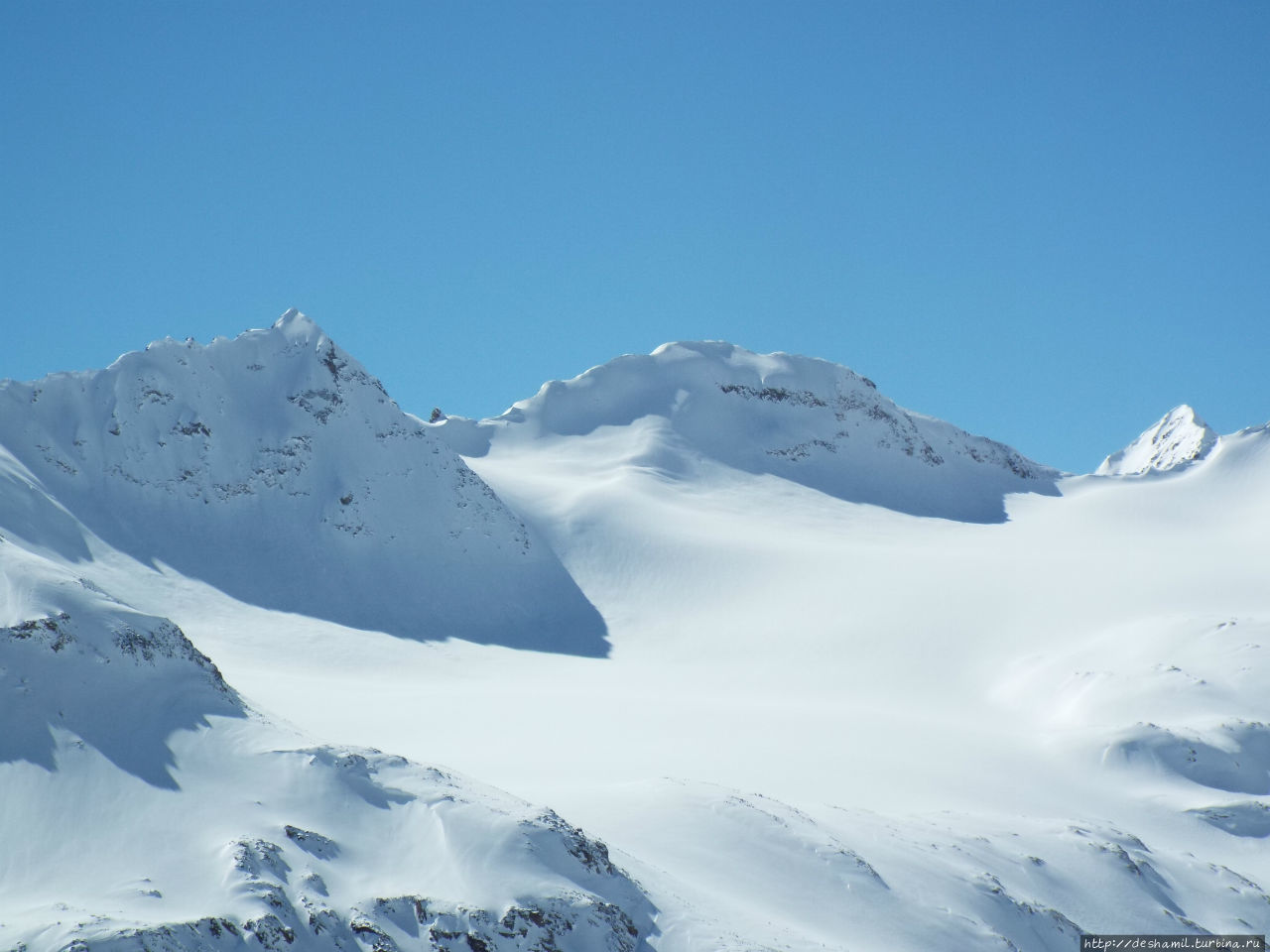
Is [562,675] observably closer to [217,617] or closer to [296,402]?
[217,617]

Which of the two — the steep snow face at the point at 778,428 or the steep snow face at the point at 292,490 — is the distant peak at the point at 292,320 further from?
the steep snow face at the point at 778,428

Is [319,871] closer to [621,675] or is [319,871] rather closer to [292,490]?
[621,675]

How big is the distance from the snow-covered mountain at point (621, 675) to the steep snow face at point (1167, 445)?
2490 centimetres

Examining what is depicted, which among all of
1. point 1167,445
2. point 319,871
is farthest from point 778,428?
point 319,871

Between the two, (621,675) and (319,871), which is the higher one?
(621,675)

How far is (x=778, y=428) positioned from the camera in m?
87.4

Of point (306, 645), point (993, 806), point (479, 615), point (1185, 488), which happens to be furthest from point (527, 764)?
point (1185, 488)

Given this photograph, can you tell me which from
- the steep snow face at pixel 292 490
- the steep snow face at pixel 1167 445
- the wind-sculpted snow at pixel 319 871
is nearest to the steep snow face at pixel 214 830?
the wind-sculpted snow at pixel 319 871

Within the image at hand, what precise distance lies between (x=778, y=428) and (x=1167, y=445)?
199 feet

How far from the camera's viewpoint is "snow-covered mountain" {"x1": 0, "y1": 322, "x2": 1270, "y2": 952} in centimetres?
1772

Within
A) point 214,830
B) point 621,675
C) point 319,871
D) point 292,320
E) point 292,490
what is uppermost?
point 292,320

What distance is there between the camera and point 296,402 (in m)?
63.1

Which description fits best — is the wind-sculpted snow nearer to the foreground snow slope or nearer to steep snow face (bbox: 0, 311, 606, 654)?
the foreground snow slope

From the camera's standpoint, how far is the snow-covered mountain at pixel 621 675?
58.1 feet
